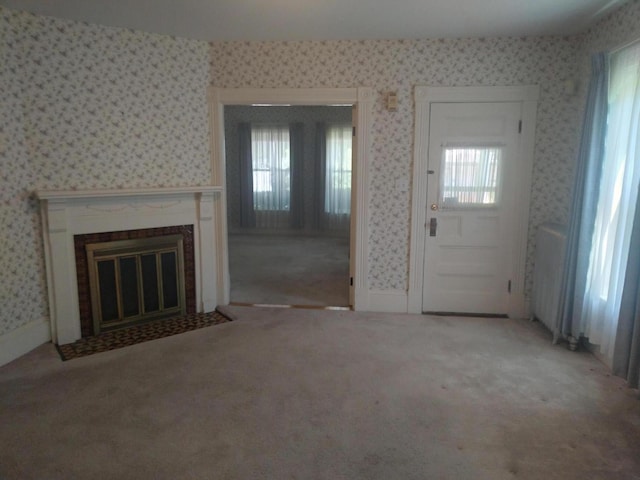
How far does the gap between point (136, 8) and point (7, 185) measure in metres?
1.59

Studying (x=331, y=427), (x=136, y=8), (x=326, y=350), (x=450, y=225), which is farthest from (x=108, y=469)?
(x=450, y=225)

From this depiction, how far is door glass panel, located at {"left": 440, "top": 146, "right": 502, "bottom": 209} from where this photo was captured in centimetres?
423

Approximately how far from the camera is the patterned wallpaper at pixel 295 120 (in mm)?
8570

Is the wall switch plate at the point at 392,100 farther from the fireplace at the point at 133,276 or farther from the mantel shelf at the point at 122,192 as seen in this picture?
the fireplace at the point at 133,276

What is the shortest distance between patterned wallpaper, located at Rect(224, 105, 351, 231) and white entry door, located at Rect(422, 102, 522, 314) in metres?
4.49

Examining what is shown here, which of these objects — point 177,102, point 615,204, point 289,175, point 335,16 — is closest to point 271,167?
point 289,175

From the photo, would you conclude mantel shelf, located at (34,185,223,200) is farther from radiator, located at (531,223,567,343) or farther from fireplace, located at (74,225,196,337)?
radiator, located at (531,223,567,343)

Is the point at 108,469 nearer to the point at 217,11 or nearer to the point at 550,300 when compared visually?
the point at 217,11

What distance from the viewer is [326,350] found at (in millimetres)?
3594

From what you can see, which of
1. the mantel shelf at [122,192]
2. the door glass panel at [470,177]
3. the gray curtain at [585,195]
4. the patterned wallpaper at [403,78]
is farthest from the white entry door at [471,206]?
the mantel shelf at [122,192]

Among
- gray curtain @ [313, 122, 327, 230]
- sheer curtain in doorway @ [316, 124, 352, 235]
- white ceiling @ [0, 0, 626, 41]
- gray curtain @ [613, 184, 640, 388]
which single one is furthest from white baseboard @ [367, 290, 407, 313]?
gray curtain @ [313, 122, 327, 230]

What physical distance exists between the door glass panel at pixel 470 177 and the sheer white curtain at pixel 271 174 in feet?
16.0

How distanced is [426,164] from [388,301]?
1379 millimetres

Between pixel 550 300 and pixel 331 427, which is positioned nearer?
pixel 331 427
